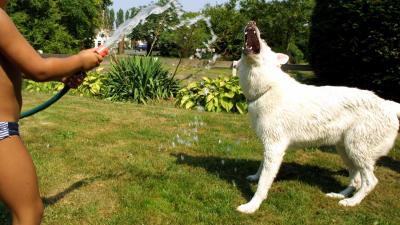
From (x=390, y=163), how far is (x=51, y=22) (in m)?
22.1

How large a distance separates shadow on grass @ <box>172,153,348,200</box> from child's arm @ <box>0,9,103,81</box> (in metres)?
3.10

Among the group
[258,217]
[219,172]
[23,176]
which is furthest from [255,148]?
[23,176]

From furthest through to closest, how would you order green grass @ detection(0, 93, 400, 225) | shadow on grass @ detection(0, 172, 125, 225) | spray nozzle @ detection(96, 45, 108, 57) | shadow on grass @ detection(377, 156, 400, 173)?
shadow on grass @ detection(377, 156, 400, 173), green grass @ detection(0, 93, 400, 225), shadow on grass @ detection(0, 172, 125, 225), spray nozzle @ detection(96, 45, 108, 57)

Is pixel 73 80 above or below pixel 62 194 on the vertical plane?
above

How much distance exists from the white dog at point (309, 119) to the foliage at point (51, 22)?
67.7ft

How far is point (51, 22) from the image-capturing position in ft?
81.9

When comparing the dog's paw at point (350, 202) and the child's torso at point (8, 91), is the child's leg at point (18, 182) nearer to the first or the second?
the child's torso at point (8, 91)

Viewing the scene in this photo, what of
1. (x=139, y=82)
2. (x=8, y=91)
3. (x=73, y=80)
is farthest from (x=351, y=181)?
(x=139, y=82)

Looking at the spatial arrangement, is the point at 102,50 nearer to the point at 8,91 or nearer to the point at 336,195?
the point at 8,91

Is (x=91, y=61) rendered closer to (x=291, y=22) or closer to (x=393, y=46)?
(x=393, y=46)

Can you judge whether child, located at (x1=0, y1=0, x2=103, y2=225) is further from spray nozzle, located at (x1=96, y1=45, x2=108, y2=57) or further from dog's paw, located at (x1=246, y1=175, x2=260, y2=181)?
dog's paw, located at (x1=246, y1=175, x2=260, y2=181)

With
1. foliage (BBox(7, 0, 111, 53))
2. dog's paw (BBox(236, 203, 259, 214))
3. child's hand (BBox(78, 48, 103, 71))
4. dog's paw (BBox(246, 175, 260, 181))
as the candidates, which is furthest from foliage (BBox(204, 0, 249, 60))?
child's hand (BBox(78, 48, 103, 71))

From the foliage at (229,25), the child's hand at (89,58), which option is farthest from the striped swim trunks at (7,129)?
the foliage at (229,25)

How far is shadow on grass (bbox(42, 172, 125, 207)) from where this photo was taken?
186 inches
